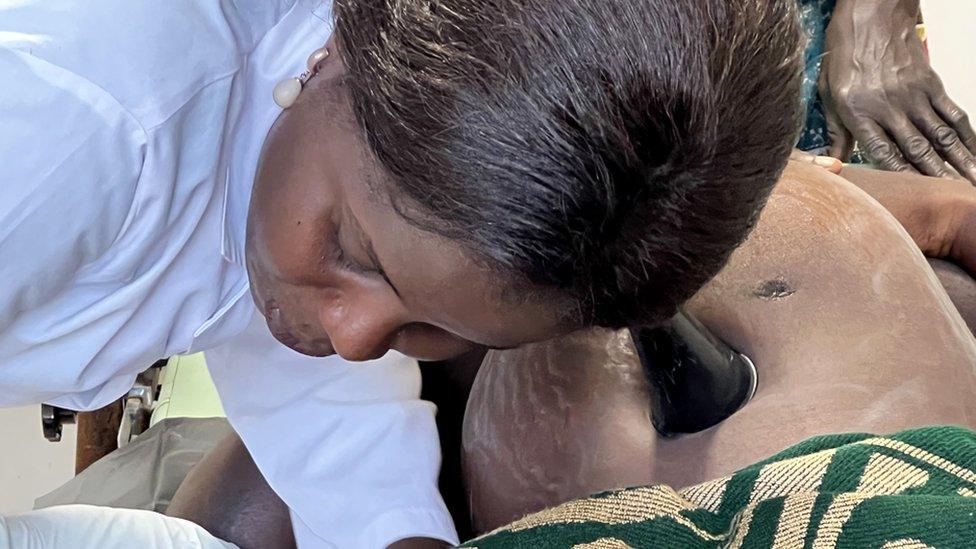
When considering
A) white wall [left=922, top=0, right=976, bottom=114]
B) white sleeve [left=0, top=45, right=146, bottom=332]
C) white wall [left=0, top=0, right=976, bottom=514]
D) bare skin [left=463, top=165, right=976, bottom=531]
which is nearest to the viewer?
white sleeve [left=0, top=45, right=146, bottom=332]

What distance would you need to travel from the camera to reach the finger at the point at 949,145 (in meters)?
1.04

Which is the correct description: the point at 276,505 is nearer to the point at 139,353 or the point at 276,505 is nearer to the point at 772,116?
the point at 139,353

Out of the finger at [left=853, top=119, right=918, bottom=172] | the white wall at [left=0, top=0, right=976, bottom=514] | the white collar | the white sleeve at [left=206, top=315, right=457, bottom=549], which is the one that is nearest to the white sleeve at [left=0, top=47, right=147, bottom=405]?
the white collar

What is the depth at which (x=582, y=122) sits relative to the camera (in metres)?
0.42

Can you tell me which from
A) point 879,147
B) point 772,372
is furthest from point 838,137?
point 772,372

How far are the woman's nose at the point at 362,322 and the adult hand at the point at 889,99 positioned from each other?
0.74 meters

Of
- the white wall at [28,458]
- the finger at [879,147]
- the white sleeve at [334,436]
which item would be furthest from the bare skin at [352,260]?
the white wall at [28,458]

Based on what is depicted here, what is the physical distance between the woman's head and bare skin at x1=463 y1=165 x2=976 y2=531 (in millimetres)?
144

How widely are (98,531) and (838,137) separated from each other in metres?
0.93

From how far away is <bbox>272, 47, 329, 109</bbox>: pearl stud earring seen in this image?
1.85 feet

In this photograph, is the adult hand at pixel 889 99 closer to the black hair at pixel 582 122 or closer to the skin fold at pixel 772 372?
the skin fold at pixel 772 372

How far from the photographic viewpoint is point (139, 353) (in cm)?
71

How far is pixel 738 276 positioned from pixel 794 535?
0.31 meters

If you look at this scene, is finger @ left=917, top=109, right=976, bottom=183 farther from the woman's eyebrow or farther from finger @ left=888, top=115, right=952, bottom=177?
the woman's eyebrow
